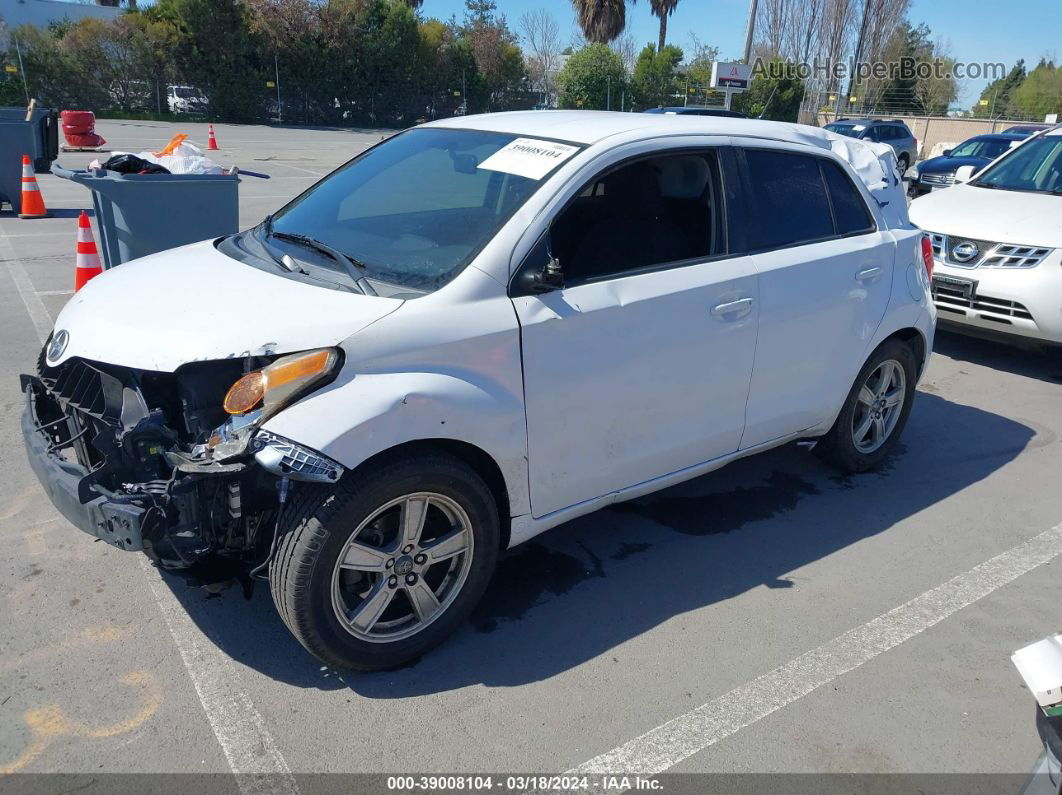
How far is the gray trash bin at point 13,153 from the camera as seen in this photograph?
11.7 metres

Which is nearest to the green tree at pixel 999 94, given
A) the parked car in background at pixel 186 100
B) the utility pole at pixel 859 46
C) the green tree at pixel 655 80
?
the utility pole at pixel 859 46

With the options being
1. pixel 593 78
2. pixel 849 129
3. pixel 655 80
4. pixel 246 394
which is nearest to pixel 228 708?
pixel 246 394

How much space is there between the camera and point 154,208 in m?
6.56

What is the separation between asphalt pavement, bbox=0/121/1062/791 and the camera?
273cm

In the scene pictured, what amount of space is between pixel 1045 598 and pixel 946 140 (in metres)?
40.0

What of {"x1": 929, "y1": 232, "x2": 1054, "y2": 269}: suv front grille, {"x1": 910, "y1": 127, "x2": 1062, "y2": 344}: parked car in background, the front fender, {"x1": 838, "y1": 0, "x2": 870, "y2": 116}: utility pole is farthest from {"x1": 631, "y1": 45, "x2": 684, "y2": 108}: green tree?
the front fender

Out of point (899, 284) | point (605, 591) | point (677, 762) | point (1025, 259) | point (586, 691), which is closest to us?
point (677, 762)

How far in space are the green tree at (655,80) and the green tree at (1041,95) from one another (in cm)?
1695

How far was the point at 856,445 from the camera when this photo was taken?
4715mm

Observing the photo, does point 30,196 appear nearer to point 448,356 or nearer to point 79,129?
point 79,129

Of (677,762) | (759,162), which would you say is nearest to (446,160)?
(759,162)

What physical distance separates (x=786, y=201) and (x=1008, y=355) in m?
4.51

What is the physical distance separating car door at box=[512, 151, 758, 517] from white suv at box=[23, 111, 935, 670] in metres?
0.01

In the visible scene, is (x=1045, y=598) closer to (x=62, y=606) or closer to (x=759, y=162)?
(x=759, y=162)
